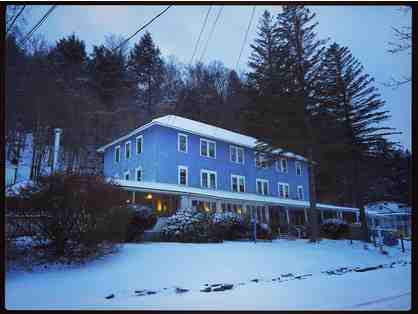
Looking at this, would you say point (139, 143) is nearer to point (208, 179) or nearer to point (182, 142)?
point (182, 142)

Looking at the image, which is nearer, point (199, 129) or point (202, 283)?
point (202, 283)

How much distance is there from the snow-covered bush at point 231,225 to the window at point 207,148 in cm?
777

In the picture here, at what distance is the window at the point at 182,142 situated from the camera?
61.6ft

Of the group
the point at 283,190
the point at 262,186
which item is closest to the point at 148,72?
the point at 262,186

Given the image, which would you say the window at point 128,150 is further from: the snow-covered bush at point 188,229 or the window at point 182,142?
the snow-covered bush at point 188,229

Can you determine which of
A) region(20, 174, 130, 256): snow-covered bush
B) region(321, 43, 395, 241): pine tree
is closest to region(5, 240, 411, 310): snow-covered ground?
region(20, 174, 130, 256): snow-covered bush

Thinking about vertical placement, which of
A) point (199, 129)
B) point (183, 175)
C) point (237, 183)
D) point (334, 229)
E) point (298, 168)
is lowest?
point (334, 229)

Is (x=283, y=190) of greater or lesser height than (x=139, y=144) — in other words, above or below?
below

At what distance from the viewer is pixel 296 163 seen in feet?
87.1

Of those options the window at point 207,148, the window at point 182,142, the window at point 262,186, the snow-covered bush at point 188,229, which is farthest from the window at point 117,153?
the snow-covered bush at point 188,229

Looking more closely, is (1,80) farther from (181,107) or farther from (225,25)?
(181,107)

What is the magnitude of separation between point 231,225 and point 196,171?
23.8ft

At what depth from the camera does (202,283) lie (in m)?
6.14

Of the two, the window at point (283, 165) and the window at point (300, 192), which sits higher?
the window at point (283, 165)
